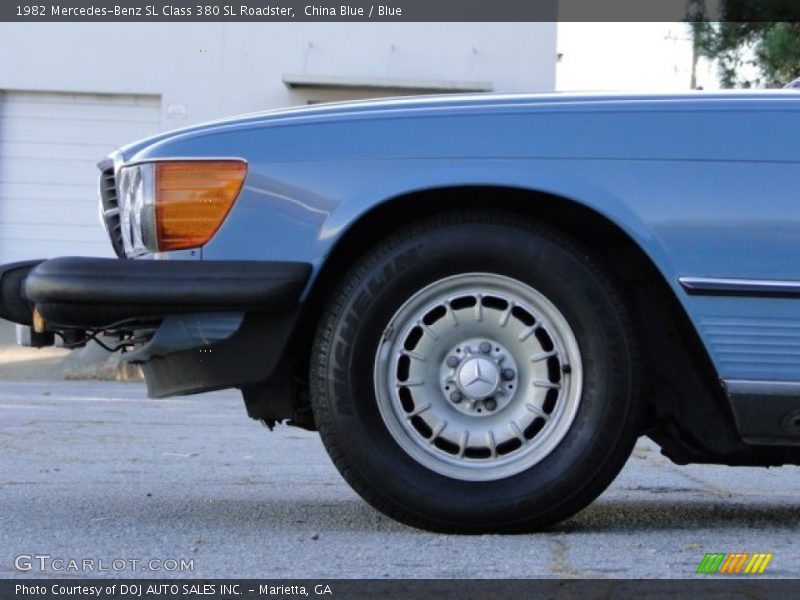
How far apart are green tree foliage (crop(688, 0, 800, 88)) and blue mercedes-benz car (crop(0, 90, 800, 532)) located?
11.9 meters

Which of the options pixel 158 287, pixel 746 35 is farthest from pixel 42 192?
pixel 158 287

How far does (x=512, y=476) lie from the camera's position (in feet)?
12.7

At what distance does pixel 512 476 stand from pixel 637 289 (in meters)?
0.66

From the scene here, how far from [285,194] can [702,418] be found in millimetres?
1317

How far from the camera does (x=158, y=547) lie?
373cm

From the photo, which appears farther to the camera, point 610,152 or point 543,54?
point 543,54

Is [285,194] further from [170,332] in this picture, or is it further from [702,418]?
[702,418]

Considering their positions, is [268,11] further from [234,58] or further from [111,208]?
[111,208]

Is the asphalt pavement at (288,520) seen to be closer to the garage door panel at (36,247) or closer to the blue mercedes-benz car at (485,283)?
the blue mercedes-benz car at (485,283)

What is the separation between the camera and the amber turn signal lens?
3.97 m

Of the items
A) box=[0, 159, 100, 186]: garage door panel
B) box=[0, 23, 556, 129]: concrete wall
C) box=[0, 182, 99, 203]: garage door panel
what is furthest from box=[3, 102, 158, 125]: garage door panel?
box=[0, 182, 99, 203]: garage door panel

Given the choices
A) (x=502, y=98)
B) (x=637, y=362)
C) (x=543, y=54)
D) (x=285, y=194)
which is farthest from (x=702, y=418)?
(x=543, y=54)

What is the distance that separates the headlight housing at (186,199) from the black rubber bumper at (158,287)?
10 centimetres

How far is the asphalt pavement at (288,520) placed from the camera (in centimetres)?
348
